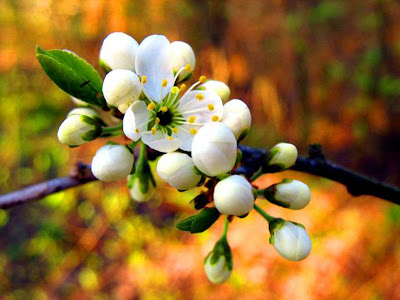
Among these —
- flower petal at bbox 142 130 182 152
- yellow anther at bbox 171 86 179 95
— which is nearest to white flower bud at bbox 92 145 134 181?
flower petal at bbox 142 130 182 152

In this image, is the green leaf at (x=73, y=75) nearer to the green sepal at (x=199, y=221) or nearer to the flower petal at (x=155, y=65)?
the flower petal at (x=155, y=65)

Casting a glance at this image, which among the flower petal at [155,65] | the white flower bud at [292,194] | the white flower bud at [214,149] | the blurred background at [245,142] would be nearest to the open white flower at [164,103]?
the flower petal at [155,65]

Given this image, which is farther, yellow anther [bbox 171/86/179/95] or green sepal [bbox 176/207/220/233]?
yellow anther [bbox 171/86/179/95]

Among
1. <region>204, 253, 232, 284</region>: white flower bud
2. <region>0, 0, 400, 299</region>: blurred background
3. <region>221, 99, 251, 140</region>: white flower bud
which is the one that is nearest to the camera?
<region>221, 99, 251, 140</region>: white flower bud

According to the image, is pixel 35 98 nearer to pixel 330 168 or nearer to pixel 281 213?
pixel 281 213

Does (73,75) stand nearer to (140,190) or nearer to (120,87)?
(120,87)

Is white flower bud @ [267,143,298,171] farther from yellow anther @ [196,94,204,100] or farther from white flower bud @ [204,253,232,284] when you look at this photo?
white flower bud @ [204,253,232,284]

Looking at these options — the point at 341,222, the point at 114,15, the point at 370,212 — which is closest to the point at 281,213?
the point at 341,222
